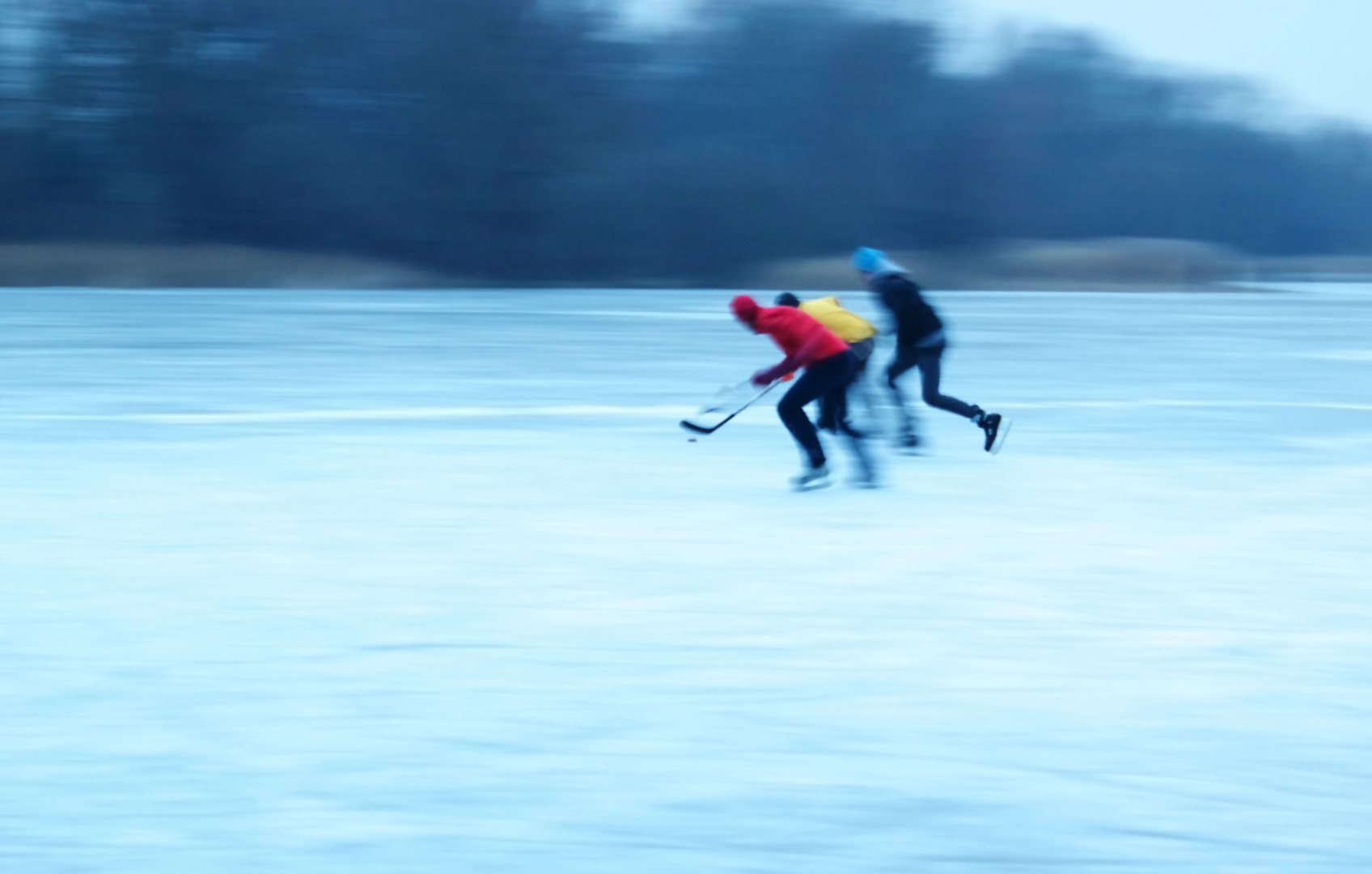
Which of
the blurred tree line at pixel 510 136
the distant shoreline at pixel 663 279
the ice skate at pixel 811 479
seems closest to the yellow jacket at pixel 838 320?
the ice skate at pixel 811 479

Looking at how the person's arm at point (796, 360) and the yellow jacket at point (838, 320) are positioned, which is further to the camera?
the yellow jacket at point (838, 320)

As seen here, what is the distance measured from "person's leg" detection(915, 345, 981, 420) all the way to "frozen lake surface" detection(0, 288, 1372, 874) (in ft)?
1.09

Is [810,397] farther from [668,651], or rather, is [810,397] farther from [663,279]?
[663,279]

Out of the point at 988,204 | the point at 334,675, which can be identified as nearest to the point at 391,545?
the point at 334,675

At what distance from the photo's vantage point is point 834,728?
4.06 m

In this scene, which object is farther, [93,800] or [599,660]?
[599,660]

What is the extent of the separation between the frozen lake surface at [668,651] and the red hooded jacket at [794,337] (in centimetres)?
73

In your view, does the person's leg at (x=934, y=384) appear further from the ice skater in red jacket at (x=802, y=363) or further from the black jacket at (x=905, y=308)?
the ice skater in red jacket at (x=802, y=363)

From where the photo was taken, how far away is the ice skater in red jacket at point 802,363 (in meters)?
7.57

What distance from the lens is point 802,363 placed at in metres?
7.66

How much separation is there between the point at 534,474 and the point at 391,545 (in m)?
2.18

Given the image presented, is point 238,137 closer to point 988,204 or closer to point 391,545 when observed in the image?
point 988,204

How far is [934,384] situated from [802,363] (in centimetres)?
203

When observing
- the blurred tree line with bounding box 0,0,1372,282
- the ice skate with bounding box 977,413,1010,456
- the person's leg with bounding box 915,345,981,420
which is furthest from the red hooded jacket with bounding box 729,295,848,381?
the blurred tree line with bounding box 0,0,1372,282
